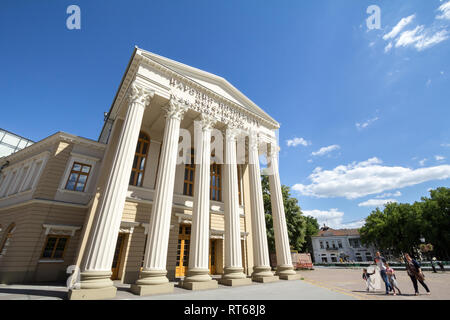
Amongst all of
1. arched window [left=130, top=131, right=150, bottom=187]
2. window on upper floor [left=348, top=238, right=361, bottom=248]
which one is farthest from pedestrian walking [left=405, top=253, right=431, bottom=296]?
window on upper floor [left=348, top=238, right=361, bottom=248]

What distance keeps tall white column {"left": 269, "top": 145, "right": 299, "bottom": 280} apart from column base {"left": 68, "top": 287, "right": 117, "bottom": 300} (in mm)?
9867

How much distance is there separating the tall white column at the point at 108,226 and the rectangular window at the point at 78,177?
262 inches

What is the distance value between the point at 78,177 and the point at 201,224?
9409 mm

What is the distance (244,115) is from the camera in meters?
15.3

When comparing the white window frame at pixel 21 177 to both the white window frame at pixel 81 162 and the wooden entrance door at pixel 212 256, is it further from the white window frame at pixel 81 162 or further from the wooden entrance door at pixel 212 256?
the wooden entrance door at pixel 212 256

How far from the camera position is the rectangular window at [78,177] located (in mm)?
12450

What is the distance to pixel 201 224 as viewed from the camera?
980 cm

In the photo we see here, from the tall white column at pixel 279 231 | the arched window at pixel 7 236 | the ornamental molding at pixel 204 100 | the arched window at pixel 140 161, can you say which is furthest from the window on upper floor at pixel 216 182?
the arched window at pixel 7 236

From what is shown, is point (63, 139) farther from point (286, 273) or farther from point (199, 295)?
point (286, 273)

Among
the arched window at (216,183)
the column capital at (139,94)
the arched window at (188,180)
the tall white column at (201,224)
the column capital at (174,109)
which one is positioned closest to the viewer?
the tall white column at (201,224)

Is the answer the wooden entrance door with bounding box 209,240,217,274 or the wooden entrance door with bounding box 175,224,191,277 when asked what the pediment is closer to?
the wooden entrance door with bounding box 175,224,191,277
